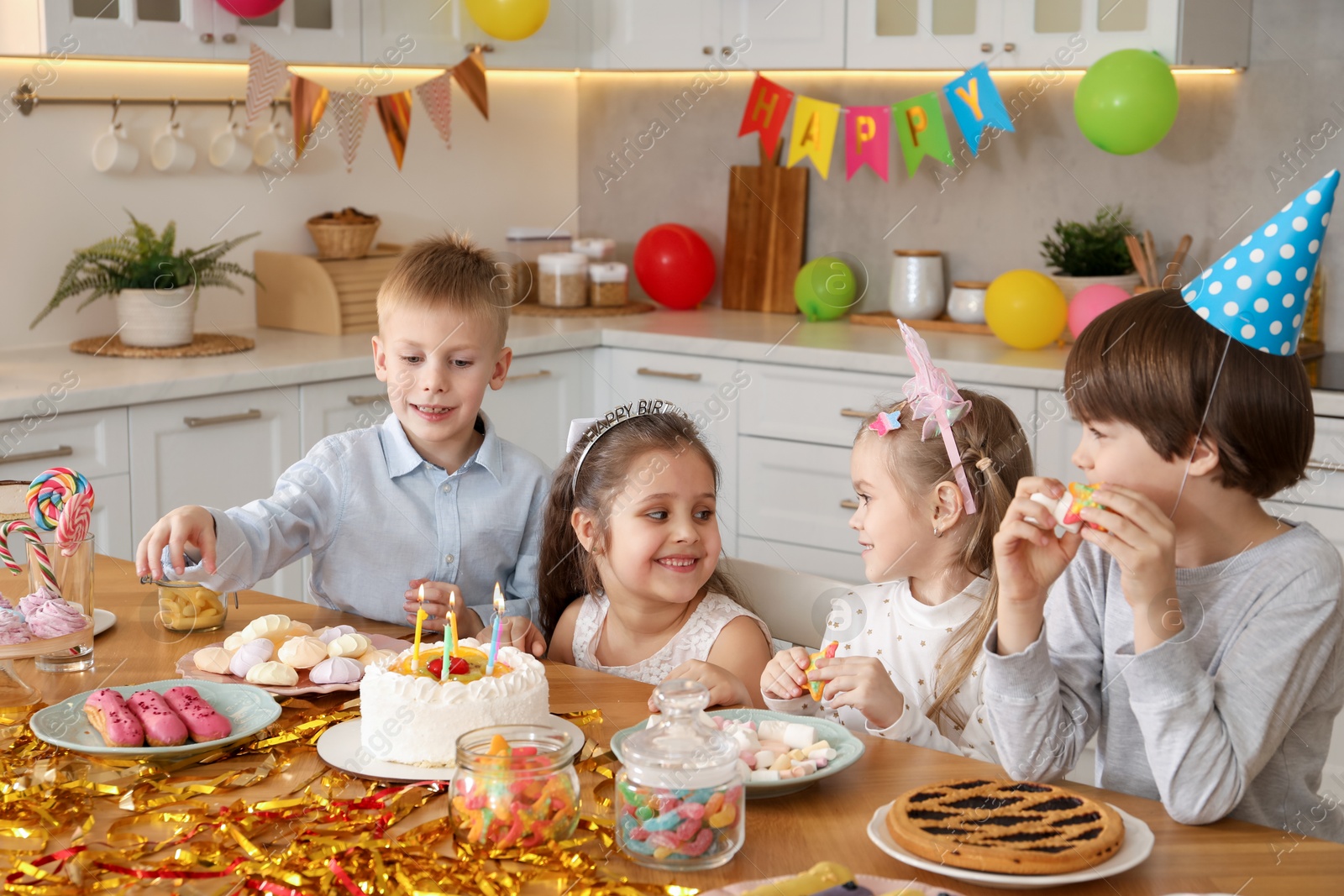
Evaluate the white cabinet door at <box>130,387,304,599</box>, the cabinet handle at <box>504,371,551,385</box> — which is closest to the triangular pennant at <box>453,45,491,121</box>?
the cabinet handle at <box>504,371,551,385</box>

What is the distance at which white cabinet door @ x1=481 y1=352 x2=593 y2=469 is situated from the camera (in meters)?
3.13

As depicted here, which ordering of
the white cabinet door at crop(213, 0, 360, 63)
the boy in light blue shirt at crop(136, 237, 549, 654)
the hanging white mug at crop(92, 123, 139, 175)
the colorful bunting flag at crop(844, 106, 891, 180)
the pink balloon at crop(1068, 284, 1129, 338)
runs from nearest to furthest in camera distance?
1. the boy in light blue shirt at crop(136, 237, 549, 654)
2. the pink balloon at crop(1068, 284, 1129, 338)
3. the white cabinet door at crop(213, 0, 360, 63)
4. the hanging white mug at crop(92, 123, 139, 175)
5. the colorful bunting flag at crop(844, 106, 891, 180)

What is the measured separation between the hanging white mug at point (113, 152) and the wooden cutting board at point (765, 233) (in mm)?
1469

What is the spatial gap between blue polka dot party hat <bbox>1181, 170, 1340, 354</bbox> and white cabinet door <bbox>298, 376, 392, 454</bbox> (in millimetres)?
1995

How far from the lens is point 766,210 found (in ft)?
11.8

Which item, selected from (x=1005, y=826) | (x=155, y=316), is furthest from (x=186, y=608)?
(x=155, y=316)

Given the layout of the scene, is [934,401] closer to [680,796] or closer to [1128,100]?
[680,796]

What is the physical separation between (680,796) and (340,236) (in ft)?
8.51

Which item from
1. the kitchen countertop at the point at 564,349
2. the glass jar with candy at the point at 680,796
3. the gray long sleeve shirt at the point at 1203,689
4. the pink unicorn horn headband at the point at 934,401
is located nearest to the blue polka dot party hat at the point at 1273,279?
the gray long sleeve shirt at the point at 1203,689

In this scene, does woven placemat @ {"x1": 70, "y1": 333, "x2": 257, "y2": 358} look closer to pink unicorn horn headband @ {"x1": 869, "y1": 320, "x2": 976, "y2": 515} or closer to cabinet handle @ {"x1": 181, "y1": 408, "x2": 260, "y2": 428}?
cabinet handle @ {"x1": 181, "y1": 408, "x2": 260, "y2": 428}

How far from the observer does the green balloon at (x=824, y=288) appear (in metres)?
3.34

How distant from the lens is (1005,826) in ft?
3.05

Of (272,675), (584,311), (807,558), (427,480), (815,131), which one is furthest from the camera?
(584,311)

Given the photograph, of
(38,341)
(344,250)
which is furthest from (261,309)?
(38,341)
